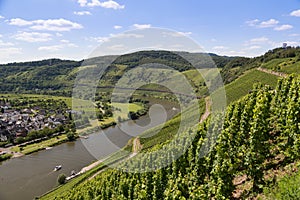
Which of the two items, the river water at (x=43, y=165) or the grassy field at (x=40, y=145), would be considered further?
the grassy field at (x=40, y=145)

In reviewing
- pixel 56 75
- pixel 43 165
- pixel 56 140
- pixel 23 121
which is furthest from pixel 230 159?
pixel 56 75

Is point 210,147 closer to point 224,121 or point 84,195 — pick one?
point 224,121

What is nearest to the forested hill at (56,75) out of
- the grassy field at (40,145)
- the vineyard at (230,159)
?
the grassy field at (40,145)

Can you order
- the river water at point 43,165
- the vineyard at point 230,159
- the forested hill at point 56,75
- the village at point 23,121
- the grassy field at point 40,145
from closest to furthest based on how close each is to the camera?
the vineyard at point 230,159, the river water at point 43,165, the grassy field at point 40,145, the village at point 23,121, the forested hill at point 56,75

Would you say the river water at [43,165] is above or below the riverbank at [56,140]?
below

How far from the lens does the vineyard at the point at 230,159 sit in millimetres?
11484

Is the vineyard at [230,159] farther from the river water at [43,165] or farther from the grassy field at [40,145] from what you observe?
the grassy field at [40,145]

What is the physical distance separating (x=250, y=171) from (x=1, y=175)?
45.1m

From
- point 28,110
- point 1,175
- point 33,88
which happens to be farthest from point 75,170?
point 33,88

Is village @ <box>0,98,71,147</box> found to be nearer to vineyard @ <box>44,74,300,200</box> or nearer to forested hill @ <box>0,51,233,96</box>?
forested hill @ <box>0,51,233,96</box>

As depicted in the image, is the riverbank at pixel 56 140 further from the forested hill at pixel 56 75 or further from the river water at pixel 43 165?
the forested hill at pixel 56 75

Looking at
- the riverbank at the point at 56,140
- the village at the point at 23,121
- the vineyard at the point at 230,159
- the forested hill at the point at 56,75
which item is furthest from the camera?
the forested hill at the point at 56,75

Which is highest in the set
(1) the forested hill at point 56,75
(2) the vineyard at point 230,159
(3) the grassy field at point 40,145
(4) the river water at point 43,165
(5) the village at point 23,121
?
(1) the forested hill at point 56,75

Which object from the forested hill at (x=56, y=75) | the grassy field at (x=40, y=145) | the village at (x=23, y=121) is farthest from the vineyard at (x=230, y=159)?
the forested hill at (x=56, y=75)
